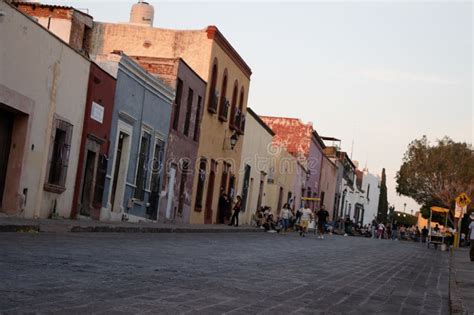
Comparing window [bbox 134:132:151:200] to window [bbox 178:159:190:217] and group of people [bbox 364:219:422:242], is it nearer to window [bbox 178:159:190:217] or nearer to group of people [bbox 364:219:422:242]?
window [bbox 178:159:190:217]

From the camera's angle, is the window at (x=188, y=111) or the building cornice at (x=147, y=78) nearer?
the building cornice at (x=147, y=78)

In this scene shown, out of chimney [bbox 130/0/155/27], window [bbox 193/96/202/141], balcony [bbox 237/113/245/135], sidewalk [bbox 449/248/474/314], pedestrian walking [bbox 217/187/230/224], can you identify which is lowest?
sidewalk [bbox 449/248/474/314]

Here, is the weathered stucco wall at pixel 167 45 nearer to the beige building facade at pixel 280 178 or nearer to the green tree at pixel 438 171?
the beige building facade at pixel 280 178

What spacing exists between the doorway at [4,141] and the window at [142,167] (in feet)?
30.1

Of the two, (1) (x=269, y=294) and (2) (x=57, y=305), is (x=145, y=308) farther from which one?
(1) (x=269, y=294)

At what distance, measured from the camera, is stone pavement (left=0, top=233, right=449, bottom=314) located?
7.08 m

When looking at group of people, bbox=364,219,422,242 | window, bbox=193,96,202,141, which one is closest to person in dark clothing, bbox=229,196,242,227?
window, bbox=193,96,202,141

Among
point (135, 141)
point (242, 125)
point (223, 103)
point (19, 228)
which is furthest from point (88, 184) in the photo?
point (242, 125)

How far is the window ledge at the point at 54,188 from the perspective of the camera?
21.2 m

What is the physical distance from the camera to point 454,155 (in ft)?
184

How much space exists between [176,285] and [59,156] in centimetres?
1361

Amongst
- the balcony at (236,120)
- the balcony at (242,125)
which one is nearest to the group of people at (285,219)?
the balcony at (242,125)

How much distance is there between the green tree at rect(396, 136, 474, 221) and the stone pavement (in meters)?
42.3

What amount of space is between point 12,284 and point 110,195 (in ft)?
62.2
